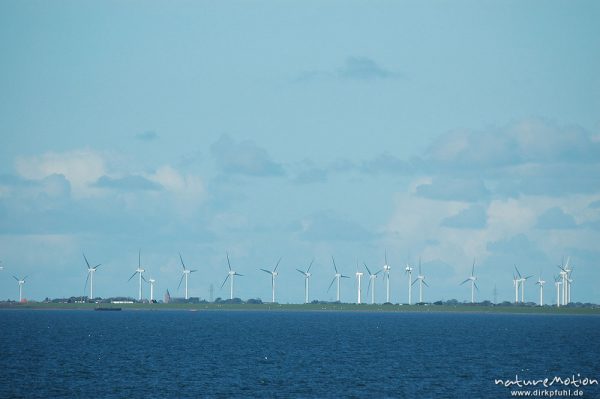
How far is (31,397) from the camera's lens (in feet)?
304

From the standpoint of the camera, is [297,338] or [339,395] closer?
[339,395]

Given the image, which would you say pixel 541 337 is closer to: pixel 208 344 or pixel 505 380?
pixel 208 344

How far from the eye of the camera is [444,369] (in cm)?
12225

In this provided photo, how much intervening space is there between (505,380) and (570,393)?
46.6 feet

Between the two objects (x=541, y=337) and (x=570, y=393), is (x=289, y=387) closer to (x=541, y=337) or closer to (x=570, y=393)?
(x=570, y=393)

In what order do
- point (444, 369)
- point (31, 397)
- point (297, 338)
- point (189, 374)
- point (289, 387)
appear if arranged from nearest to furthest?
1. point (31, 397)
2. point (289, 387)
3. point (189, 374)
4. point (444, 369)
5. point (297, 338)

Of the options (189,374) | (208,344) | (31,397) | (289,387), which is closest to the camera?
(31,397)

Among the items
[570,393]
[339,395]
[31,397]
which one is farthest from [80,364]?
[570,393]

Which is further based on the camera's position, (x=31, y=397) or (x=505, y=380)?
(x=505, y=380)

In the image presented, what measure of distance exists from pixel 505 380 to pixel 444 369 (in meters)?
13.2

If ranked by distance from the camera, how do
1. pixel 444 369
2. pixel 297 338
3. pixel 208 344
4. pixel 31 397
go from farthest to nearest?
pixel 297 338 < pixel 208 344 < pixel 444 369 < pixel 31 397

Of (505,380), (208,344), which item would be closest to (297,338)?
(208,344)

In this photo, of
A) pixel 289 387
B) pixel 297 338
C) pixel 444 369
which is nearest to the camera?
pixel 289 387

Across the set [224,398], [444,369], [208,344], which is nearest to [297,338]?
[208,344]
